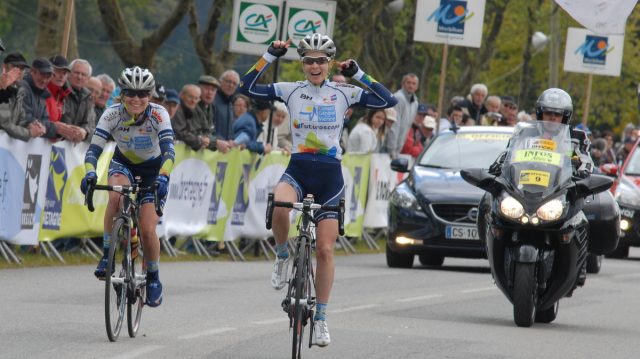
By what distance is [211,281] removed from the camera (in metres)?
17.9

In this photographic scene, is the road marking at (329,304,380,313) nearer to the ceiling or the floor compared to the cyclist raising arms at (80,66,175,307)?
nearer to the floor

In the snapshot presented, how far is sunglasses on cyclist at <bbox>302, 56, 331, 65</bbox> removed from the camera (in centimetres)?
1184

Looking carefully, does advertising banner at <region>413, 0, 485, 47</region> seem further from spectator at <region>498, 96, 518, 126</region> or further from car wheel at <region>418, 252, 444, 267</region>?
car wheel at <region>418, 252, 444, 267</region>

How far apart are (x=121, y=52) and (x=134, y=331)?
2158cm

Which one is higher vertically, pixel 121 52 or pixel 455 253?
pixel 121 52

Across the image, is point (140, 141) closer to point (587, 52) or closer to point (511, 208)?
point (511, 208)

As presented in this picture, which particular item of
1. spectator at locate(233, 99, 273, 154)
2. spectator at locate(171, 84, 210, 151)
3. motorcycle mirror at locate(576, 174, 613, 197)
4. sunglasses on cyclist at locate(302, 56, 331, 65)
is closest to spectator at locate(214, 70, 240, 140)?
spectator at locate(233, 99, 273, 154)

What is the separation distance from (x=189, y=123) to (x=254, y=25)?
103 inches

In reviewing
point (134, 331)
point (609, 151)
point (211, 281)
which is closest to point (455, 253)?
point (211, 281)

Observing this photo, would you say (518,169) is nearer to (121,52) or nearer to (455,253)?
(455,253)

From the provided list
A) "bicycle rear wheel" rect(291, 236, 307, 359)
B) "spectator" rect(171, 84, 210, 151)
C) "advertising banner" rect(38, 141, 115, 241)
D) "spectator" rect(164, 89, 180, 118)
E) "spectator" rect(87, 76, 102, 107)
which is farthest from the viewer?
"spectator" rect(171, 84, 210, 151)

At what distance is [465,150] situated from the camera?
2203 centimetres

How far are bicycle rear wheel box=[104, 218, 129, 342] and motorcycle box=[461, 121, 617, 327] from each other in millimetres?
3489

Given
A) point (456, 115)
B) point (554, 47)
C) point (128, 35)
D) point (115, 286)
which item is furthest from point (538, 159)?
point (554, 47)
